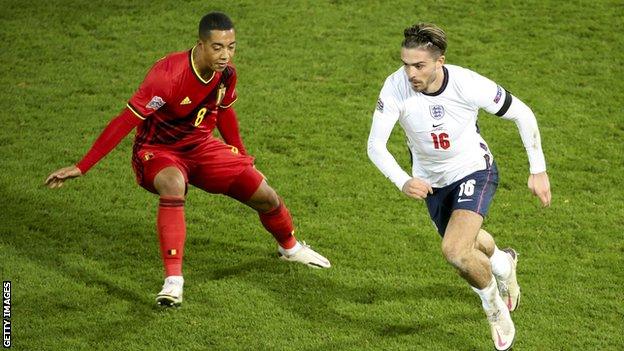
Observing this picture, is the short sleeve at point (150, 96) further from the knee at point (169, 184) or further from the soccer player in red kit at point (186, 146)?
the knee at point (169, 184)

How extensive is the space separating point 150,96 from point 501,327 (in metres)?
2.96

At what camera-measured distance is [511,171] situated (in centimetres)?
1027

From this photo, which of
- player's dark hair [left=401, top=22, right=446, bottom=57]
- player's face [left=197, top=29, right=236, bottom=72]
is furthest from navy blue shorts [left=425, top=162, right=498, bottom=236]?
player's face [left=197, top=29, right=236, bottom=72]

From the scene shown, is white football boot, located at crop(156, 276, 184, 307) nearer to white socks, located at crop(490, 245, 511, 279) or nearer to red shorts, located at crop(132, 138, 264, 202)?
red shorts, located at crop(132, 138, 264, 202)

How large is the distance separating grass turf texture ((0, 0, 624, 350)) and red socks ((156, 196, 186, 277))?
40 cm

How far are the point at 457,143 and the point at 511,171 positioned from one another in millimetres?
3248

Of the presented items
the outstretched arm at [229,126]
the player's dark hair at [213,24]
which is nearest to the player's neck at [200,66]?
the player's dark hair at [213,24]

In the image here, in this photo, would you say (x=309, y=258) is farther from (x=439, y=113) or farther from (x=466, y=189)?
(x=439, y=113)

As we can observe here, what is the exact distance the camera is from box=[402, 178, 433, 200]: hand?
6.68m

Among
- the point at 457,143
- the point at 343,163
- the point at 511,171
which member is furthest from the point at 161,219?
the point at 511,171

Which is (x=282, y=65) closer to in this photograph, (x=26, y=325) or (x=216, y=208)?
(x=216, y=208)

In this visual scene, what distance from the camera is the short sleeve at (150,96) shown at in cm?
753

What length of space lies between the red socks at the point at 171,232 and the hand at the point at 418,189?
70.6 inches

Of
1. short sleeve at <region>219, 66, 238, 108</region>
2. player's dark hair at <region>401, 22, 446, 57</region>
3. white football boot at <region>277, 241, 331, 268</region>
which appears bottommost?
white football boot at <region>277, 241, 331, 268</region>
